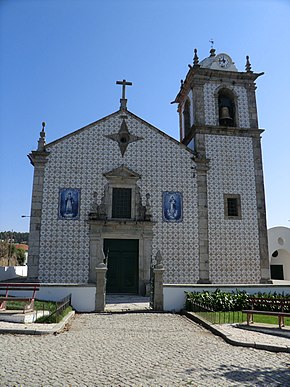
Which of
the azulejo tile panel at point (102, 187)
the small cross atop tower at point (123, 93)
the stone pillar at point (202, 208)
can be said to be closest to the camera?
the azulejo tile panel at point (102, 187)

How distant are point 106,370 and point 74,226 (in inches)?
396

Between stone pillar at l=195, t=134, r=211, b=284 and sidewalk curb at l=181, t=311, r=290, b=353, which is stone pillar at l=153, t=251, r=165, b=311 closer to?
sidewalk curb at l=181, t=311, r=290, b=353

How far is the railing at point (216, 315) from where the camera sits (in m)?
9.05

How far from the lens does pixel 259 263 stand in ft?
51.5

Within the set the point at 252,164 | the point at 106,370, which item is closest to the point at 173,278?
the point at 252,164

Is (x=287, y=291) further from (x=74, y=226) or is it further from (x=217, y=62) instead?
(x=217, y=62)

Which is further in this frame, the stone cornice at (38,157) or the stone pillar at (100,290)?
the stone cornice at (38,157)

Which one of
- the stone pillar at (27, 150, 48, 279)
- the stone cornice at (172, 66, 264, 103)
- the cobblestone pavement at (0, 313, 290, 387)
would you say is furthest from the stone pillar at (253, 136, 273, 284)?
the stone pillar at (27, 150, 48, 279)

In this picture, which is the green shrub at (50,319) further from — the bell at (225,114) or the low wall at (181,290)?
the bell at (225,114)

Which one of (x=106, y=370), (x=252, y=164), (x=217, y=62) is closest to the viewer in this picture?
(x=106, y=370)

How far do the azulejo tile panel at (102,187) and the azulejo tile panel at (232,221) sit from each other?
3.10 ft

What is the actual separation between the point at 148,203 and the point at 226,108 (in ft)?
21.5

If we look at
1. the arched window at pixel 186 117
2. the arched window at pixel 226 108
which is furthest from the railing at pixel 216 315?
the arched window at pixel 186 117

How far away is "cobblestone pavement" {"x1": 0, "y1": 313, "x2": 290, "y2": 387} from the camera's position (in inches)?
184
